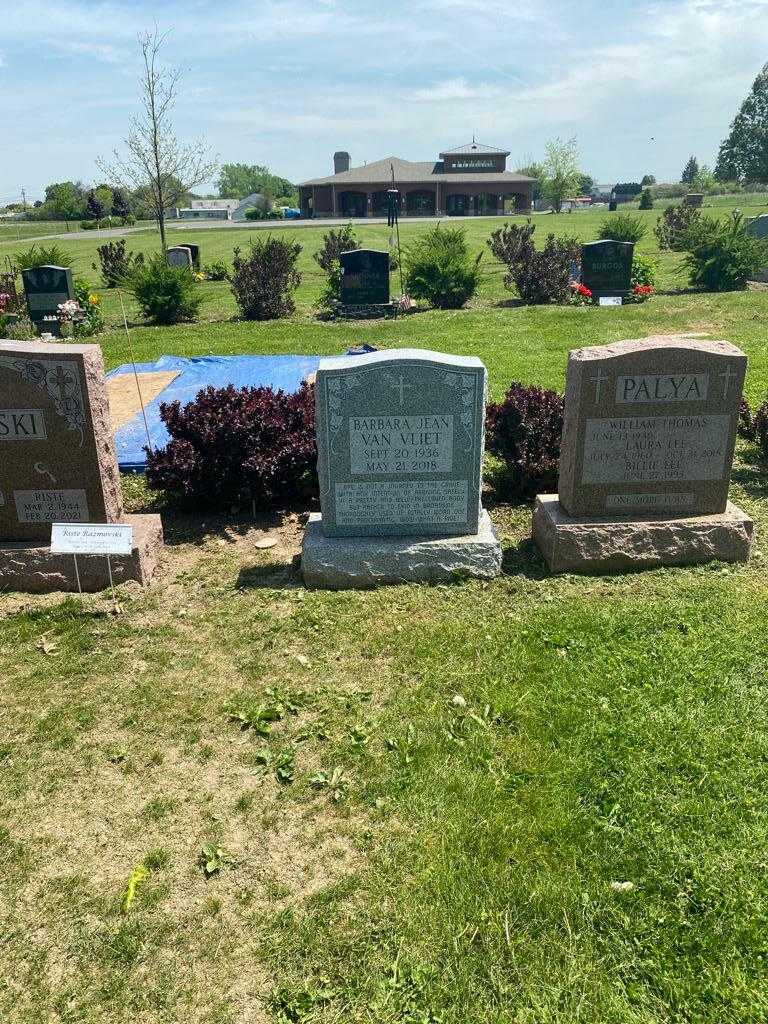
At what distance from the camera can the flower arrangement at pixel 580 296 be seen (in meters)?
17.3

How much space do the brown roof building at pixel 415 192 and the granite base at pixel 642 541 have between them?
214 feet

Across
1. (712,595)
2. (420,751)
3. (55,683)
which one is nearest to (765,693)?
(712,595)

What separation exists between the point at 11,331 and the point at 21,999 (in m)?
15.4

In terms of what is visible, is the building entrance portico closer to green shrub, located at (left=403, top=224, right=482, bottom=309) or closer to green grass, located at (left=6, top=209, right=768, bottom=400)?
green grass, located at (left=6, top=209, right=768, bottom=400)

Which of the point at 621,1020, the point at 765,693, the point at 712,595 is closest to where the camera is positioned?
the point at 621,1020

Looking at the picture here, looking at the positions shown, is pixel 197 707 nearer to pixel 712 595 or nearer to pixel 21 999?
pixel 21 999

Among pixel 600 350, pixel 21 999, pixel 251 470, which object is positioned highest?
pixel 600 350

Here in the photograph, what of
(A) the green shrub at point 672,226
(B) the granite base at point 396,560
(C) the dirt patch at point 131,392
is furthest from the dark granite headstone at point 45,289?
(A) the green shrub at point 672,226

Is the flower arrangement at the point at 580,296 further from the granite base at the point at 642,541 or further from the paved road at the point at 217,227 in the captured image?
the paved road at the point at 217,227

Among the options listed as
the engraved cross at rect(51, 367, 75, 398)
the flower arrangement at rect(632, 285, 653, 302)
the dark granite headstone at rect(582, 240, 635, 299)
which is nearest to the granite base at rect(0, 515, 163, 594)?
the engraved cross at rect(51, 367, 75, 398)

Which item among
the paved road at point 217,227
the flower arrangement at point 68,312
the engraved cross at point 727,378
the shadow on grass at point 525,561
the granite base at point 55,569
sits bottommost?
the shadow on grass at point 525,561

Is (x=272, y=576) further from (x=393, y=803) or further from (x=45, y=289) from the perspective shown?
(x=45, y=289)

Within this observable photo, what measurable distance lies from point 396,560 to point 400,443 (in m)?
0.83

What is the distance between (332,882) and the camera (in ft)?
10.4
